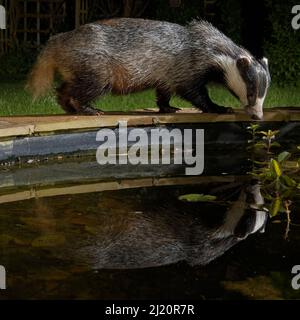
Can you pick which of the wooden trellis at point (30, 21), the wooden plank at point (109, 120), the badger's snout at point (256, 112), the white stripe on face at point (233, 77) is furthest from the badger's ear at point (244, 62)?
the wooden trellis at point (30, 21)

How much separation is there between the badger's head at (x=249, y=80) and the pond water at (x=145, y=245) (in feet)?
4.83

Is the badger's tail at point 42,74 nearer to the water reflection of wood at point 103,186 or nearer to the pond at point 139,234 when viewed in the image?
the pond at point 139,234

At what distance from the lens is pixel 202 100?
6.73 metres

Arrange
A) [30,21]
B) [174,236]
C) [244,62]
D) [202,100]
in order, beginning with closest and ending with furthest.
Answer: [174,236], [244,62], [202,100], [30,21]

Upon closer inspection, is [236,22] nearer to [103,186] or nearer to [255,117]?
[255,117]

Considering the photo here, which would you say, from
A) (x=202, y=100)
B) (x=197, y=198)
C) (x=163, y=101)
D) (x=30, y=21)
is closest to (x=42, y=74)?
(x=163, y=101)

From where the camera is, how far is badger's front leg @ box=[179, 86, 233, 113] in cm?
670

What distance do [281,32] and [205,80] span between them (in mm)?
4025

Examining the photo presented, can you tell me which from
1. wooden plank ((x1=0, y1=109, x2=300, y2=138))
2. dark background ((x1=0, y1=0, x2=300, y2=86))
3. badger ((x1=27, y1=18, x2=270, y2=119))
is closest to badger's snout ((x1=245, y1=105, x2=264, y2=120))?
badger ((x1=27, y1=18, x2=270, y2=119))

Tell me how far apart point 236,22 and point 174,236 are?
7.76m

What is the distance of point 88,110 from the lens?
21.2ft

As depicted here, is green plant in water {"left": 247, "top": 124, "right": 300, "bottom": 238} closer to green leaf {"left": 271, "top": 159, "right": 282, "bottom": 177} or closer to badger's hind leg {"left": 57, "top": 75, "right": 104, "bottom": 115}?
green leaf {"left": 271, "top": 159, "right": 282, "bottom": 177}

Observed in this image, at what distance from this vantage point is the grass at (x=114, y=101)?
733cm

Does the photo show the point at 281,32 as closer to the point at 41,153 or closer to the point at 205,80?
the point at 205,80
